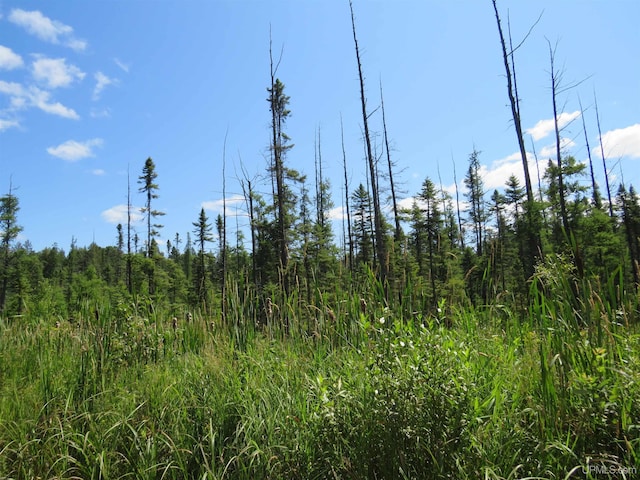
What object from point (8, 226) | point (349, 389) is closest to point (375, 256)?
point (349, 389)

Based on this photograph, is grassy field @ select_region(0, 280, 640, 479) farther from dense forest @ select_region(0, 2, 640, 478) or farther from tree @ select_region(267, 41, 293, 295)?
tree @ select_region(267, 41, 293, 295)

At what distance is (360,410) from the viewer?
2.08 m

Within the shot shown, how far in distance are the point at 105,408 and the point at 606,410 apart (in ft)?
10.5

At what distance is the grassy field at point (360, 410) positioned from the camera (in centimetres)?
173

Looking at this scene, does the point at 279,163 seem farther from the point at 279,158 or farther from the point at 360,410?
the point at 360,410

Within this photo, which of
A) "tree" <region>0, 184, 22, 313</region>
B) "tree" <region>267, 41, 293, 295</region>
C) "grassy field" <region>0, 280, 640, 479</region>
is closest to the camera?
"grassy field" <region>0, 280, 640, 479</region>

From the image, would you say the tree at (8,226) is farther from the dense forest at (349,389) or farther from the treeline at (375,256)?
the dense forest at (349,389)

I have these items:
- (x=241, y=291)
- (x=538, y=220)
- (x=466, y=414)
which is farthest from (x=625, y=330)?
(x=538, y=220)

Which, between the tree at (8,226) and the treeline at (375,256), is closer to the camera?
the treeline at (375,256)

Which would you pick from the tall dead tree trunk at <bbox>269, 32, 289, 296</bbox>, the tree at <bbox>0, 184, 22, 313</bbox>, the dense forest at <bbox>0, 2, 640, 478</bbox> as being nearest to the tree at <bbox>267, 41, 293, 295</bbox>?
the tall dead tree trunk at <bbox>269, 32, 289, 296</bbox>

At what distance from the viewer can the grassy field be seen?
68.1 inches

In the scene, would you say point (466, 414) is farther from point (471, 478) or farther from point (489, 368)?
point (489, 368)

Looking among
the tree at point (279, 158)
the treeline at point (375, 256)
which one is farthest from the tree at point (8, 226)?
the tree at point (279, 158)

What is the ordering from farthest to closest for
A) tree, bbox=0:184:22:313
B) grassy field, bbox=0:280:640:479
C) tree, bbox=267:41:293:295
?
tree, bbox=0:184:22:313, tree, bbox=267:41:293:295, grassy field, bbox=0:280:640:479
